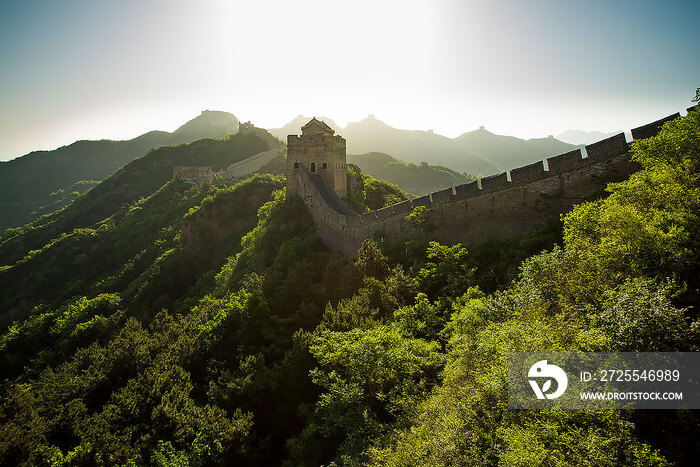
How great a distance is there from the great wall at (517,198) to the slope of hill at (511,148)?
14064 centimetres

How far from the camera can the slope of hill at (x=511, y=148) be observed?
150 metres

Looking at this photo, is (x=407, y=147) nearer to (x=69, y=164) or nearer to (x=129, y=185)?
(x=129, y=185)

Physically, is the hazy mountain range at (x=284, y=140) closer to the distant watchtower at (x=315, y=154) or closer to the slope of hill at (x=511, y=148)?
the slope of hill at (x=511, y=148)

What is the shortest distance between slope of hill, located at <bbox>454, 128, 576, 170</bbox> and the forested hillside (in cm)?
14532

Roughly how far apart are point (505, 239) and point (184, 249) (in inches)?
1356

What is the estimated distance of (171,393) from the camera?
1255cm

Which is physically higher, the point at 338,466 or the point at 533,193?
the point at 533,193

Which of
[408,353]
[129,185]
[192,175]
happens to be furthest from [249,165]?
[408,353]

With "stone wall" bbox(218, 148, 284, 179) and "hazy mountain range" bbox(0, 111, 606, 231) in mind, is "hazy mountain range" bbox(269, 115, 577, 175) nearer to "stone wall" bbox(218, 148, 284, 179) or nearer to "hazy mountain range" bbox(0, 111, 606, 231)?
"hazy mountain range" bbox(0, 111, 606, 231)

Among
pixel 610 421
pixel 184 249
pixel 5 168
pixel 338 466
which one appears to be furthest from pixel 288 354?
pixel 5 168

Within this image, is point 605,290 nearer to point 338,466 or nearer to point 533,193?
point 338,466

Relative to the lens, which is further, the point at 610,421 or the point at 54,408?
the point at 54,408

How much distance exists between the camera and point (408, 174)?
298ft

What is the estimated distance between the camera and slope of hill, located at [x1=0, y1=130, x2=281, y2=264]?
62.3 meters
